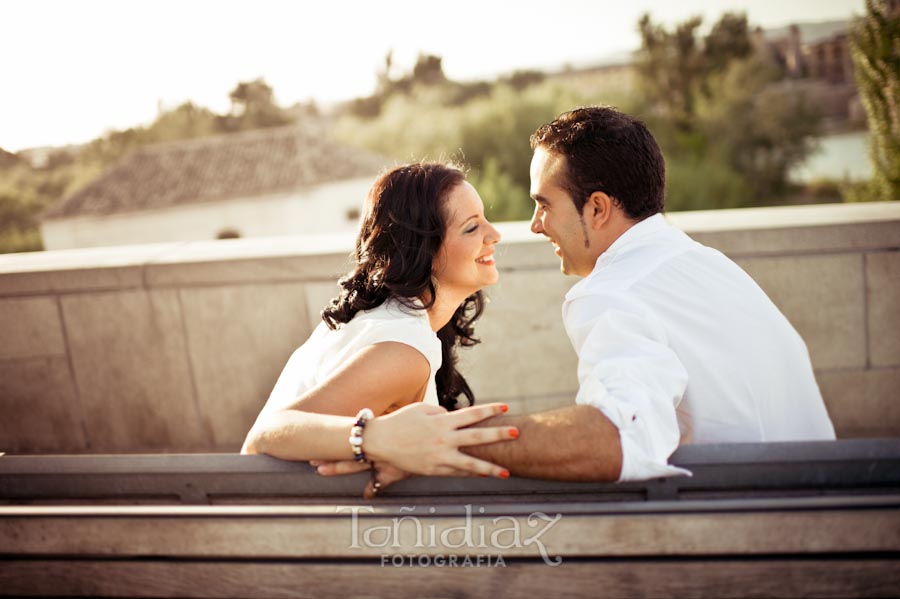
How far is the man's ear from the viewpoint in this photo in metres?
2.58

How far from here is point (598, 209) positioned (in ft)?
8.57

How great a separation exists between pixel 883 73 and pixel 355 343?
12.8m

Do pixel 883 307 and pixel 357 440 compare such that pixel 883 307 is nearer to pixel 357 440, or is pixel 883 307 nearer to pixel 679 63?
pixel 357 440

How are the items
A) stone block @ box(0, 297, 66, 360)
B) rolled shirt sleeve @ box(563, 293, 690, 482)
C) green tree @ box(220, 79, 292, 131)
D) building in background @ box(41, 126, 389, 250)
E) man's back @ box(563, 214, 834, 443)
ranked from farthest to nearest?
green tree @ box(220, 79, 292, 131) → building in background @ box(41, 126, 389, 250) → stone block @ box(0, 297, 66, 360) → man's back @ box(563, 214, 834, 443) → rolled shirt sleeve @ box(563, 293, 690, 482)

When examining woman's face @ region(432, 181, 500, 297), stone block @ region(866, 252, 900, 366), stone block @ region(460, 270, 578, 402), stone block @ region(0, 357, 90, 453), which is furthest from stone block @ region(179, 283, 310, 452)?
stone block @ region(866, 252, 900, 366)

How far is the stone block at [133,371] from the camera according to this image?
14.1 ft

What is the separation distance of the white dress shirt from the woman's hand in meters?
0.26

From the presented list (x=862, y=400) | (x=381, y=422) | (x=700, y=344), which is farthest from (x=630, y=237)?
(x=862, y=400)

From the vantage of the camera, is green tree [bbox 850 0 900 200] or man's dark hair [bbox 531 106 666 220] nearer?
man's dark hair [bbox 531 106 666 220]

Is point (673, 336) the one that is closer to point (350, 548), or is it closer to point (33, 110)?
point (350, 548)

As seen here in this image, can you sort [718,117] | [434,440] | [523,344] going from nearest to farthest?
1. [434,440]
2. [523,344]
3. [718,117]

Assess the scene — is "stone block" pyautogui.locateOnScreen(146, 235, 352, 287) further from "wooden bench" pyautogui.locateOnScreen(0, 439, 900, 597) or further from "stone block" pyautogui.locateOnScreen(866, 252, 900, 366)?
"stone block" pyautogui.locateOnScreen(866, 252, 900, 366)

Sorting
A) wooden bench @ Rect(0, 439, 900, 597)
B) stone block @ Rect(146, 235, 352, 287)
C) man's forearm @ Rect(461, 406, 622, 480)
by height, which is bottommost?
wooden bench @ Rect(0, 439, 900, 597)

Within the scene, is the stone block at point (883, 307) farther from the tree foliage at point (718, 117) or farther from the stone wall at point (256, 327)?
the tree foliage at point (718, 117)
